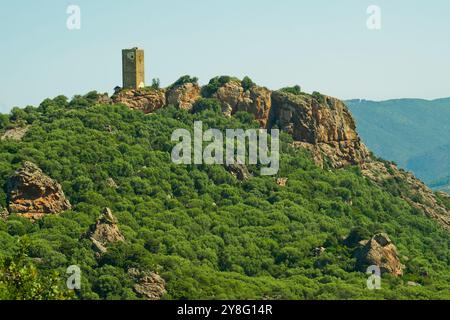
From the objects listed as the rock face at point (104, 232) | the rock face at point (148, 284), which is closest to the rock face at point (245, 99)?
the rock face at point (104, 232)

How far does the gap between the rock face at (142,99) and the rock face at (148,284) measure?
34066 millimetres

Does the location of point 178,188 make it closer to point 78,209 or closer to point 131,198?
point 131,198

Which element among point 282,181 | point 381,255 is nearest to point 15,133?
point 282,181

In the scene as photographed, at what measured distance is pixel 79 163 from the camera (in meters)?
109

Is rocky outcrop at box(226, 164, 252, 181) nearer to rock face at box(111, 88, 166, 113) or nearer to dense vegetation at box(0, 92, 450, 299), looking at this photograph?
dense vegetation at box(0, 92, 450, 299)

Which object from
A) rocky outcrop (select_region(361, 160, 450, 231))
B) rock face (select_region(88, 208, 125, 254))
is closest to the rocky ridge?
rocky outcrop (select_region(361, 160, 450, 231))

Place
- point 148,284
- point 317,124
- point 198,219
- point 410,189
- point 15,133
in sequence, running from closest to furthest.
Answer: point 148,284 → point 198,219 → point 15,133 → point 317,124 → point 410,189

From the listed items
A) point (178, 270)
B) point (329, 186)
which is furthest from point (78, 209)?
point (329, 186)

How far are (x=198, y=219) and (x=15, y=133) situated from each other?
818 inches

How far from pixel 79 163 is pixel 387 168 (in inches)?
1583

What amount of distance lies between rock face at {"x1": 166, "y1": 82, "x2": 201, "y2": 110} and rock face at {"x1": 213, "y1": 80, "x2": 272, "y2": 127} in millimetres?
2116

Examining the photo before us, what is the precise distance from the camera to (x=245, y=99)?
12369 centimetres

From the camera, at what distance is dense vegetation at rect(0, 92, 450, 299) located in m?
91.2

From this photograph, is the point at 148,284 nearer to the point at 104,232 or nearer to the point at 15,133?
the point at 104,232
